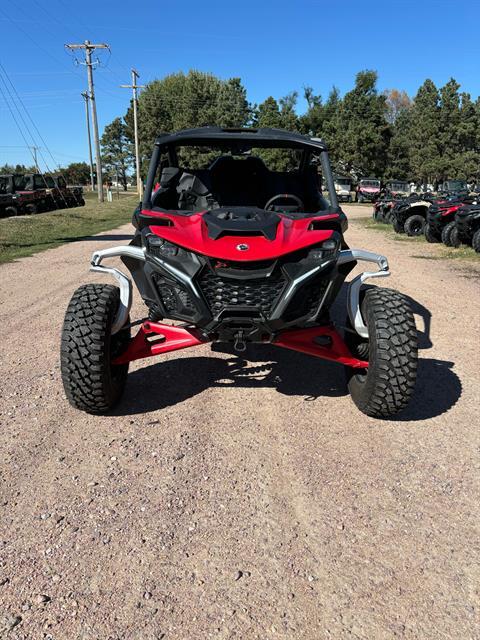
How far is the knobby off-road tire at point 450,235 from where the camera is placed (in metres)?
14.2

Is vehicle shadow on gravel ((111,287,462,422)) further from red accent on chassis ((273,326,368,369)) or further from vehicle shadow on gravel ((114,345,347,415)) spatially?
red accent on chassis ((273,326,368,369))

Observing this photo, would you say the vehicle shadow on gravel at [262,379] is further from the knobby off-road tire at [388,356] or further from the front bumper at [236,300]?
the front bumper at [236,300]

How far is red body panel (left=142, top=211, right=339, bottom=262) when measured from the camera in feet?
10.5

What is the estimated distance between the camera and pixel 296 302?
331 cm

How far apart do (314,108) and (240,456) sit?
68.7 meters

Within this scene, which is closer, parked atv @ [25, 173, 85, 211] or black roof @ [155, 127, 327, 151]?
black roof @ [155, 127, 327, 151]

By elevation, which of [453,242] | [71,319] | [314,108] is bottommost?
[453,242]

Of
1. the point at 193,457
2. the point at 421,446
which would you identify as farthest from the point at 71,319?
the point at 421,446

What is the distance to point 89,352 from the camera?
341 centimetres

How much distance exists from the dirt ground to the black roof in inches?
73.0

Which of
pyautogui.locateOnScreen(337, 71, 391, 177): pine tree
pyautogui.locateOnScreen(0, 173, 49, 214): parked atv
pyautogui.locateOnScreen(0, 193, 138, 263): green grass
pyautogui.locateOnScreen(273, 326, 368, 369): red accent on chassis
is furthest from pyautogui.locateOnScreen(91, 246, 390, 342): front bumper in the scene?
pyautogui.locateOnScreen(337, 71, 391, 177): pine tree

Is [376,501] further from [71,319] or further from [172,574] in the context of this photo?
[71,319]

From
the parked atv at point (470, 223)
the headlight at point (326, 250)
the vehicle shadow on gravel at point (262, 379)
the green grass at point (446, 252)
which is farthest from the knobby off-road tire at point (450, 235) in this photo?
the headlight at point (326, 250)

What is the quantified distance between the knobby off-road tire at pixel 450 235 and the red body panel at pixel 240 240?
11.9 m
